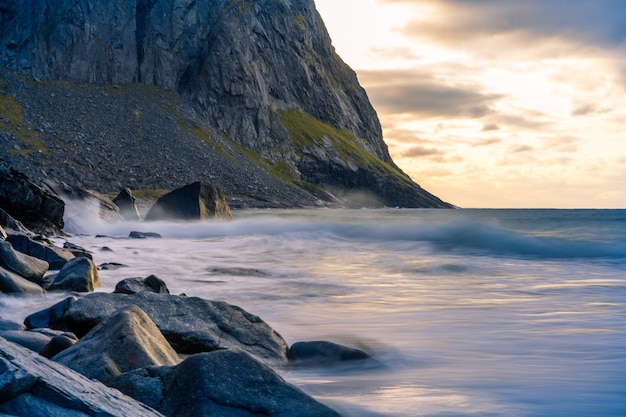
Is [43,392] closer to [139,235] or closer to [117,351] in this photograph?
[117,351]

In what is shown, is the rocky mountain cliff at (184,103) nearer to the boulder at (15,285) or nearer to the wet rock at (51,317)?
the boulder at (15,285)

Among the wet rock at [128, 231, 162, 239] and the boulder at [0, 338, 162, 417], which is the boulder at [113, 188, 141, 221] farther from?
the boulder at [0, 338, 162, 417]

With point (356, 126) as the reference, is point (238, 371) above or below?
below

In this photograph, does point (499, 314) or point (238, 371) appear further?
point (499, 314)

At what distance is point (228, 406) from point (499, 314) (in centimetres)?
805

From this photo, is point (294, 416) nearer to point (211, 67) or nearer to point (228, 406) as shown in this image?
point (228, 406)

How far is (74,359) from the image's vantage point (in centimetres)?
548

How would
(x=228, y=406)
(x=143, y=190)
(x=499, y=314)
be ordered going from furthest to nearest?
(x=143, y=190) → (x=499, y=314) → (x=228, y=406)

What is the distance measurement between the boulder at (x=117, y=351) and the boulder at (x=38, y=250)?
8378 mm

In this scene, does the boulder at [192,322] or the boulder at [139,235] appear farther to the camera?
the boulder at [139,235]

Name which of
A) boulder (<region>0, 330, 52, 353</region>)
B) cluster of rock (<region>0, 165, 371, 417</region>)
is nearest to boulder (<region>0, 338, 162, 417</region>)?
cluster of rock (<region>0, 165, 371, 417</region>)

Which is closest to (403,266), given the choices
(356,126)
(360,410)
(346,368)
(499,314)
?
(499,314)

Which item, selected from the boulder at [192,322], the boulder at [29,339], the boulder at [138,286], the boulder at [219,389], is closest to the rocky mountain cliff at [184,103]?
the boulder at [138,286]

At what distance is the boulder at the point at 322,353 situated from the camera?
7703mm
